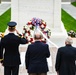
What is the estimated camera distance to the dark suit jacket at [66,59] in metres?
7.34

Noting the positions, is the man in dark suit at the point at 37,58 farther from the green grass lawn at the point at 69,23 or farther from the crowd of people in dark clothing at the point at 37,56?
the green grass lawn at the point at 69,23

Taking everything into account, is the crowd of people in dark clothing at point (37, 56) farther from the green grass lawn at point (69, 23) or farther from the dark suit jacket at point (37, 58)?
the green grass lawn at point (69, 23)

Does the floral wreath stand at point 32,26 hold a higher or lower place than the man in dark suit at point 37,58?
higher

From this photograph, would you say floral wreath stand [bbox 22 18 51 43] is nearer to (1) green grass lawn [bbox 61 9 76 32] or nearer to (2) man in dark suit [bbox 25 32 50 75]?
(2) man in dark suit [bbox 25 32 50 75]

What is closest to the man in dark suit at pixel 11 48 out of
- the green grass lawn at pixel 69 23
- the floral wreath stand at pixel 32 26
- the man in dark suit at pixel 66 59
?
the man in dark suit at pixel 66 59

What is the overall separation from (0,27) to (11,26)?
1261 cm

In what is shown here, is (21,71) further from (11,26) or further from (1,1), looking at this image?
(1,1)

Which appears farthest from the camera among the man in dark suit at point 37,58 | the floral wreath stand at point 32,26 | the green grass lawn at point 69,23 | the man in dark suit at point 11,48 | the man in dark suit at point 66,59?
the green grass lawn at point 69,23

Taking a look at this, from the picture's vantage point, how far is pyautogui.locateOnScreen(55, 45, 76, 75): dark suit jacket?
7.34 m

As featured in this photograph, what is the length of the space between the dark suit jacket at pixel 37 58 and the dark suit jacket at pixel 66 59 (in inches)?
13.2

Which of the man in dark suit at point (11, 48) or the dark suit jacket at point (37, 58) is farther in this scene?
the man in dark suit at point (11, 48)

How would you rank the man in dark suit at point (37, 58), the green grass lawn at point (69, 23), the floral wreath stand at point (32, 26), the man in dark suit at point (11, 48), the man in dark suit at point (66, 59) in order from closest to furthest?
the man in dark suit at point (37, 58) < the man in dark suit at point (66, 59) < the man in dark suit at point (11, 48) < the floral wreath stand at point (32, 26) < the green grass lawn at point (69, 23)

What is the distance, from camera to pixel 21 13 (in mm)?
16219

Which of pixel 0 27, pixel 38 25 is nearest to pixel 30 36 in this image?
pixel 38 25
